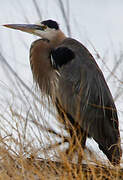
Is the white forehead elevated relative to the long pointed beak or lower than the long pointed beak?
lower

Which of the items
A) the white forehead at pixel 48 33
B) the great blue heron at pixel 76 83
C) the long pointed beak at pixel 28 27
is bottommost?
the great blue heron at pixel 76 83

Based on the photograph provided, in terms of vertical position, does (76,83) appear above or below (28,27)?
below

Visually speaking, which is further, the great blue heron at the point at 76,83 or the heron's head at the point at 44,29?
the heron's head at the point at 44,29

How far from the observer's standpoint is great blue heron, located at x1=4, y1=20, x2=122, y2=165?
12.1 ft

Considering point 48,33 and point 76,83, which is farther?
point 48,33

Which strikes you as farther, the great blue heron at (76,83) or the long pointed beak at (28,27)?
the long pointed beak at (28,27)

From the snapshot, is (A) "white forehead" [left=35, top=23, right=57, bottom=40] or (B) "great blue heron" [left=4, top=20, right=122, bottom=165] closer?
(B) "great blue heron" [left=4, top=20, right=122, bottom=165]

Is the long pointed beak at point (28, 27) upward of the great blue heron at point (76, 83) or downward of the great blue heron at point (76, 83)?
upward

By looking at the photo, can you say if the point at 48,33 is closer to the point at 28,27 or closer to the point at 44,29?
the point at 44,29

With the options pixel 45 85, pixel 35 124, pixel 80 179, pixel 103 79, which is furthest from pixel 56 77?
pixel 80 179

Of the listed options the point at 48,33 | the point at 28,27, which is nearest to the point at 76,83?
the point at 48,33

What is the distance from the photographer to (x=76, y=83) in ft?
12.3

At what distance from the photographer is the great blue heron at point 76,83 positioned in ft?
12.1

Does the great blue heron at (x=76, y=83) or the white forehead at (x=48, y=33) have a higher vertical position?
the white forehead at (x=48, y=33)
